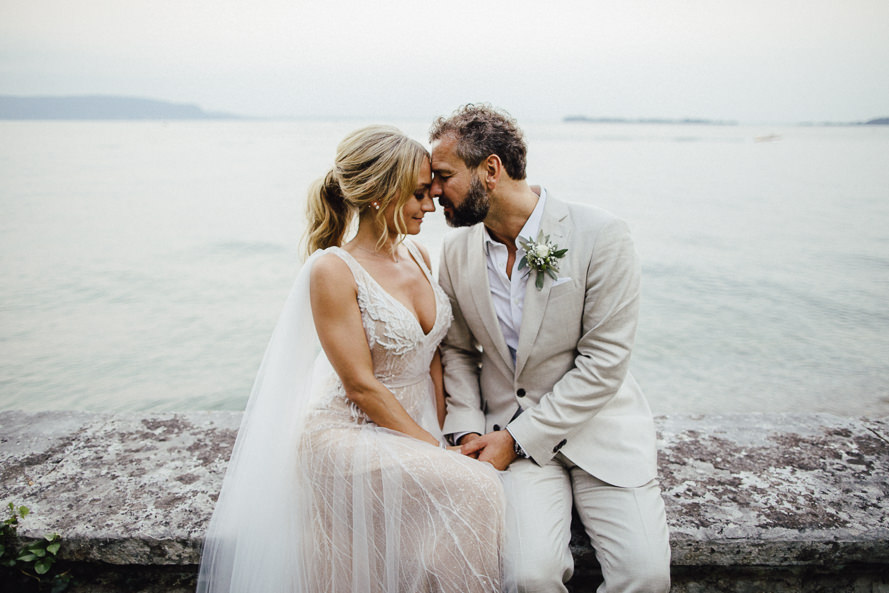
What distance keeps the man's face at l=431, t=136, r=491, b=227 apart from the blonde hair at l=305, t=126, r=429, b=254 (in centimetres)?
10

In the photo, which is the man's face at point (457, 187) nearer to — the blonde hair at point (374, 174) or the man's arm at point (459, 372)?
the blonde hair at point (374, 174)

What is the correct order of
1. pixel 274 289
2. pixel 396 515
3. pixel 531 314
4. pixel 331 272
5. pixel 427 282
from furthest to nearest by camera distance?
pixel 274 289 → pixel 427 282 → pixel 531 314 → pixel 331 272 → pixel 396 515

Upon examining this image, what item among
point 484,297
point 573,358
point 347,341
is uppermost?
point 484,297

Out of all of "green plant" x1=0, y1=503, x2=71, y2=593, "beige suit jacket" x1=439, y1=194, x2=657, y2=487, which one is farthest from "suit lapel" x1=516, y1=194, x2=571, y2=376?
"green plant" x1=0, y1=503, x2=71, y2=593

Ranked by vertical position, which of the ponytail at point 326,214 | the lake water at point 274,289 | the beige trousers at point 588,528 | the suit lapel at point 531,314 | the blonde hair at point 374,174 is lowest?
the lake water at point 274,289

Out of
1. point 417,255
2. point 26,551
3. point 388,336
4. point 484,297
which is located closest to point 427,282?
point 417,255

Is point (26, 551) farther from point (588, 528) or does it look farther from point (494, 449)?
point (588, 528)

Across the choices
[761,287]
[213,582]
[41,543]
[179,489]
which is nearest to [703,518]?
[213,582]

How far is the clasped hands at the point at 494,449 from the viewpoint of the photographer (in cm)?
246

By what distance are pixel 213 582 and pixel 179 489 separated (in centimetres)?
51

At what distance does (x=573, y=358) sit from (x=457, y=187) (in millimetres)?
933

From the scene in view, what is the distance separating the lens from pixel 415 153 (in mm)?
2547

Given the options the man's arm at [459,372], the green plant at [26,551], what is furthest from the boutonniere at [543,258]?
the green plant at [26,551]

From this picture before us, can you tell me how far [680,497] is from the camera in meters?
2.44
